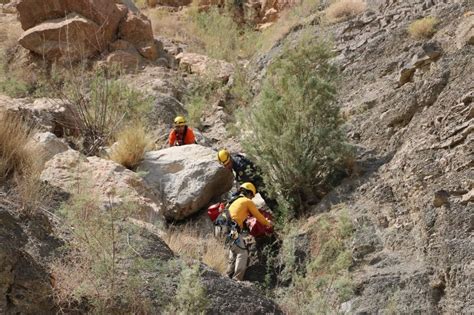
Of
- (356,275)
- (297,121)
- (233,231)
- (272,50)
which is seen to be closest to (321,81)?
(297,121)

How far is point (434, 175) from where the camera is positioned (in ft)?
26.6

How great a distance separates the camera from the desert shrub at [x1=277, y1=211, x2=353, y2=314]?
23.3ft

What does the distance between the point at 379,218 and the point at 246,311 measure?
2185mm

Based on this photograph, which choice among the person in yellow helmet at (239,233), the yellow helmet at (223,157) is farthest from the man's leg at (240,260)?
the yellow helmet at (223,157)

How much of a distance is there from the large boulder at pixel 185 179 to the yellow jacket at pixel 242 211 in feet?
3.76

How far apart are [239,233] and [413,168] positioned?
215cm

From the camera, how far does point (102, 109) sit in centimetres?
1166

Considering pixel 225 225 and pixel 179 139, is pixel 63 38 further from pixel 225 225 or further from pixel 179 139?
pixel 225 225

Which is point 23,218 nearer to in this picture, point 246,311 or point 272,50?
point 246,311

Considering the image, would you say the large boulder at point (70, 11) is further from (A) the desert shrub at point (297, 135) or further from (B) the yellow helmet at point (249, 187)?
(B) the yellow helmet at point (249, 187)

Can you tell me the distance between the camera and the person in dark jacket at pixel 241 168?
1001 cm

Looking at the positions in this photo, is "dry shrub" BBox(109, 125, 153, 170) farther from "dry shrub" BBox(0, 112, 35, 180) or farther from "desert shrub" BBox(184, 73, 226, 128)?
"desert shrub" BBox(184, 73, 226, 128)

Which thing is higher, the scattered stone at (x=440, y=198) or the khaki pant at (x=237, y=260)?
the scattered stone at (x=440, y=198)

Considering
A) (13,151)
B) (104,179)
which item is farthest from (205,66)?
(13,151)
